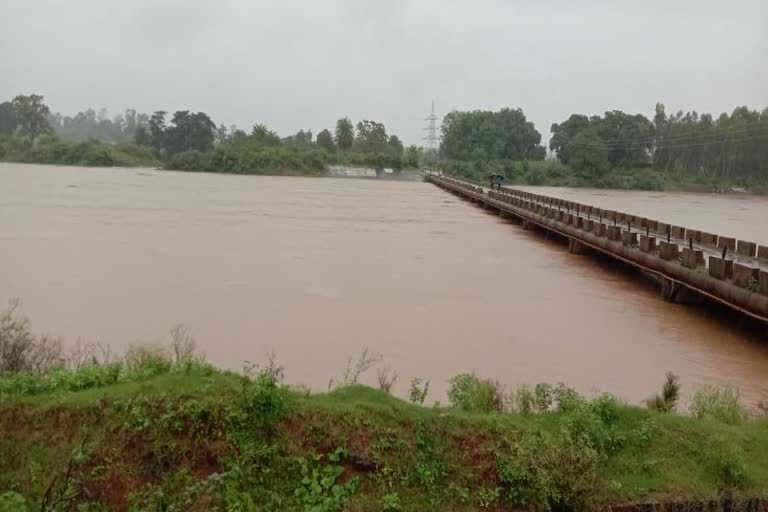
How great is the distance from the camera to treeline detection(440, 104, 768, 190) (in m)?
79.1

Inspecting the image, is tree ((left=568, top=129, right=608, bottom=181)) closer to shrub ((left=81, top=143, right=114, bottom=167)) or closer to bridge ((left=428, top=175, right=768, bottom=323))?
bridge ((left=428, top=175, right=768, bottom=323))

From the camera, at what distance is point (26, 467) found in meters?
4.52

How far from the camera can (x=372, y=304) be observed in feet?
42.4

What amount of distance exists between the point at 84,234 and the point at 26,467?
18.4 m

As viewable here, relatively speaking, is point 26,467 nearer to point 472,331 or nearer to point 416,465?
point 416,465

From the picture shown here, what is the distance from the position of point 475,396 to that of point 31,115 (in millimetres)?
124634

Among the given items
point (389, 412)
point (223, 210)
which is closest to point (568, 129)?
point (223, 210)

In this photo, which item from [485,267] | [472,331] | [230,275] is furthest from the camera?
[485,267]

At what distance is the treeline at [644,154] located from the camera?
260 feet

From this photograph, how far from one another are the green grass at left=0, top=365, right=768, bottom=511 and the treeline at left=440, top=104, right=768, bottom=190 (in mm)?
82309

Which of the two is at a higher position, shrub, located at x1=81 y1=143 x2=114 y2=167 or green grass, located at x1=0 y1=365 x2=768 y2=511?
shrub, located at x1=81 y1=143 x2=114 y2=167

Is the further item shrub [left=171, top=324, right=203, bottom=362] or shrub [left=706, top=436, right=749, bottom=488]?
shrub [left=171, top=324, right=203, bottom=362]

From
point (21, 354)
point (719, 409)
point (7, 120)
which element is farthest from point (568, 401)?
point (7, 120)

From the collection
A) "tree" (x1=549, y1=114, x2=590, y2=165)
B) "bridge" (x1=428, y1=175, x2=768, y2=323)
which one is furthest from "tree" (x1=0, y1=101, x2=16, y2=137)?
"bridge" (x1=428, y1=175, x2=768, y2=323)
